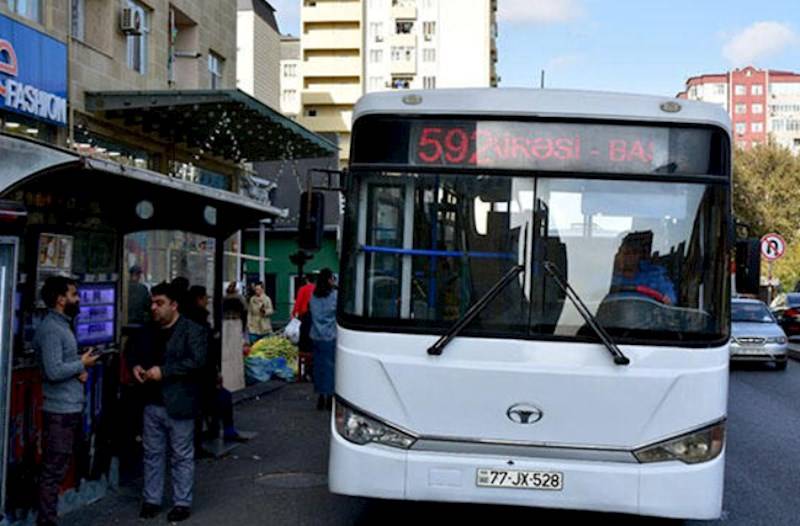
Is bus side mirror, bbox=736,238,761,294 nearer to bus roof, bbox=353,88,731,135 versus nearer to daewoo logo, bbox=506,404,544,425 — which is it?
bus roof, bbox=353,88,731,135

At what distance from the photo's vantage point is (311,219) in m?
6.56

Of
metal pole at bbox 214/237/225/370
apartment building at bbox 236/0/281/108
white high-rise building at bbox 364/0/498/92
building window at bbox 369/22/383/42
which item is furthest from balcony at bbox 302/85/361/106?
metal pole at bbox 214/237/225/370

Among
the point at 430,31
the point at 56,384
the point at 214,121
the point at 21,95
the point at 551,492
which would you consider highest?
the point at 430,31

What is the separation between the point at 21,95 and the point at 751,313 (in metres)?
15.6

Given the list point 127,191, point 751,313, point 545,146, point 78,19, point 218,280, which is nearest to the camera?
point 545,146

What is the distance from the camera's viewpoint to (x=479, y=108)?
20.4 feet

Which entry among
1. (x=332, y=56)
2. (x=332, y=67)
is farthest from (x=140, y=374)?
(x=332, y=56)

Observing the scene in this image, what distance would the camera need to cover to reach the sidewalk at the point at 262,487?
739 centimetres

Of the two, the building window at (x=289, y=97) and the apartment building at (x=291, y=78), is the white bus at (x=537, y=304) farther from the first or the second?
the building window at (x=289, y=97)

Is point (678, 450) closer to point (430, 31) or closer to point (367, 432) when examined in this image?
point (367, 432)

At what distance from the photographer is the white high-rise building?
81562 mm

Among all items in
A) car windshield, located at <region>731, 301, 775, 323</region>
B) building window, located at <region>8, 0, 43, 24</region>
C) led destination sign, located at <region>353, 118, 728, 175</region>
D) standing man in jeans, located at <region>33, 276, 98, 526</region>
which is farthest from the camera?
car windshield, located at <region>731, 301, 775, 323</region>

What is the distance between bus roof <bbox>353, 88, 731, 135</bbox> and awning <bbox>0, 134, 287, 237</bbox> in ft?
6.11

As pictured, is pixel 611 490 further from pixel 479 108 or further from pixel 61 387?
pixel 61 387
